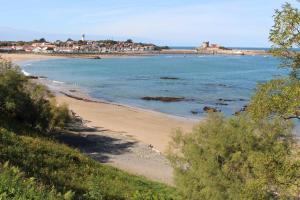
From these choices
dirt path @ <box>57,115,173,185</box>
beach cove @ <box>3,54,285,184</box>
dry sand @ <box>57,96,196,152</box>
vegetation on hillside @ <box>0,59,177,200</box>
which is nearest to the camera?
vegetation on hillside @ <box>0,59,177,200</box>

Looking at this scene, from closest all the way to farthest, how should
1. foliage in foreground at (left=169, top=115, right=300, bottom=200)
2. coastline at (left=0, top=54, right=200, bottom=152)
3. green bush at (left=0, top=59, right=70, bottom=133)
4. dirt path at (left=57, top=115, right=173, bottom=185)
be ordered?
foliage in foreground at (left=169, top=115, right=300, bottom=200), dirt path at (left=57, top=115, right=173, bottom=185), green bush at (left=0, top=59, right=70, bottom=133), coastline at (left=0, top=54, right=200, bottom=152)

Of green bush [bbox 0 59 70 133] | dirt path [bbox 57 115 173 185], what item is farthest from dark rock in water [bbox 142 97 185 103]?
green bush [bbox 0 59 70 133]

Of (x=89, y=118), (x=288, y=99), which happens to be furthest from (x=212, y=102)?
(x=288, y=99)

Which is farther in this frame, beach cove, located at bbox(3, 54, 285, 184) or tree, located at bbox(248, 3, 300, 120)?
beach cove, located at bbox(3, 54, 285, 184)

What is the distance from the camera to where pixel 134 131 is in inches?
1513

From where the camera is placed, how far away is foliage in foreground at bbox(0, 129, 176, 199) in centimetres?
1236

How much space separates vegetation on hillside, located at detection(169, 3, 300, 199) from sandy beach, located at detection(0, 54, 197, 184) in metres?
5.71

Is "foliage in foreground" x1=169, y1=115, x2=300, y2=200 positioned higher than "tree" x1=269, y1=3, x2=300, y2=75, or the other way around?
"tree" x1=269, y1=3, x2=300, y2=75

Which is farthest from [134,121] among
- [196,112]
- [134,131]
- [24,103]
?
[24,103]

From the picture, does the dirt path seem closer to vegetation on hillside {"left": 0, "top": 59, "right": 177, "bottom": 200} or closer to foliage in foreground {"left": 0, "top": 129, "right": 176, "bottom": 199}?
vegetation on hillside {"left": 0, "top": 59, "right": 177, "bottom": 200}

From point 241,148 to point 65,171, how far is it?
6362 mm

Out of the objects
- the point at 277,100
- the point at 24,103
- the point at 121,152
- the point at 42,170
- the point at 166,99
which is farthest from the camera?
the point at 166,99

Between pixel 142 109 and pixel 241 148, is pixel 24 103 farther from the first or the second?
pixel 142 109

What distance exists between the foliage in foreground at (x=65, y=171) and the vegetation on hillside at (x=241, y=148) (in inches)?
67.2
